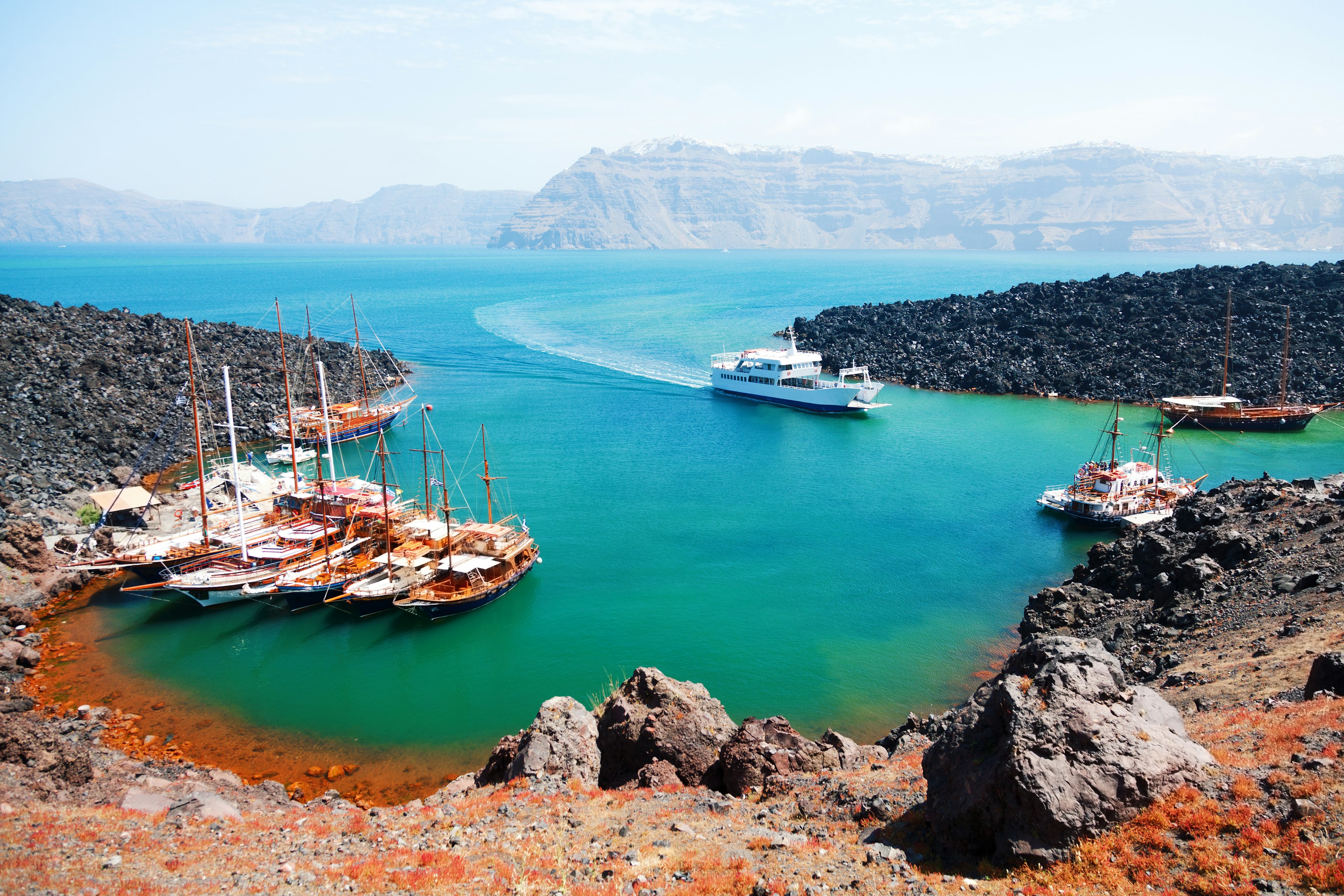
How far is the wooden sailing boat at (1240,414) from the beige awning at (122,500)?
69270mm

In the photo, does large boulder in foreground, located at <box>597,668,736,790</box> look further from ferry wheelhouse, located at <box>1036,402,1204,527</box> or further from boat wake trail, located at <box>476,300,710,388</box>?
boat wake trail, located at <box>476,300,710,388</box>

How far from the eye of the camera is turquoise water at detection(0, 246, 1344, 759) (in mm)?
28797

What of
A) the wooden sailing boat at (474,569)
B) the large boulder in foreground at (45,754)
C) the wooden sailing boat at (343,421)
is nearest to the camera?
the large boulder in foreground at (45,754)

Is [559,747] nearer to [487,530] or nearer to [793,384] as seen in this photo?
[487,530]

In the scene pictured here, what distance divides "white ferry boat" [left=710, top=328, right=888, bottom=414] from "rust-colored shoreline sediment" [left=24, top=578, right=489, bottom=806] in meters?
54.8

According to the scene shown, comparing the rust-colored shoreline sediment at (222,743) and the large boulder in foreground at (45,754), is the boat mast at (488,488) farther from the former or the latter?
the large boulder in foreground at (45,754)

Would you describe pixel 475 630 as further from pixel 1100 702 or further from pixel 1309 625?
pixel 1309 625

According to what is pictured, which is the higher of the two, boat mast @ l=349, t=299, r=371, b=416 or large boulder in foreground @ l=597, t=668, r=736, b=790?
boat mast @ l=349, t=299, r=371, b=416

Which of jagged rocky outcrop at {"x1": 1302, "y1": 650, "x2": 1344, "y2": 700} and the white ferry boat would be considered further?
the white ferry boat

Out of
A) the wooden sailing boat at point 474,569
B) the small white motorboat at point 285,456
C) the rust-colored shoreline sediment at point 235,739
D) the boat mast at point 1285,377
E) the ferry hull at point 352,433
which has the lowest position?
the rust-colored shoreline sediment at point 235,739

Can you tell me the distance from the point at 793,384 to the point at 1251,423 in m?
37.9

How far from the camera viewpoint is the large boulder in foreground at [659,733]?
1928cm

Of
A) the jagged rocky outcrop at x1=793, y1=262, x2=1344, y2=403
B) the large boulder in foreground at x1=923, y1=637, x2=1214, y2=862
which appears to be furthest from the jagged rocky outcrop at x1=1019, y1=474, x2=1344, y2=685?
the jagged rocky outcrop at x1=793, y1=262, x2=1344, y2=403

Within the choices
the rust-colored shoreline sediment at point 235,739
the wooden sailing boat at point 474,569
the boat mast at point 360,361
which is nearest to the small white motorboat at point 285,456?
the boat mast at point 360,361
